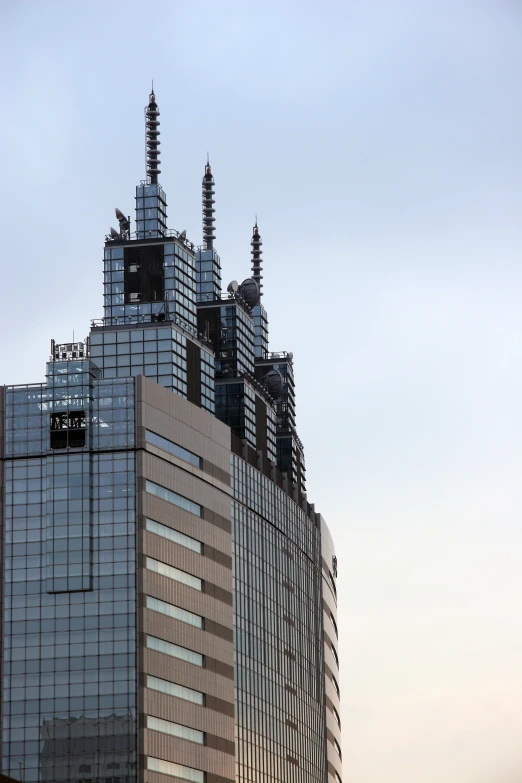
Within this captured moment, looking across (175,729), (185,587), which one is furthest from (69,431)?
(175,729)

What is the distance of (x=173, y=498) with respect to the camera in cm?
17462

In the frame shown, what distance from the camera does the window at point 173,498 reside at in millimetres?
171125

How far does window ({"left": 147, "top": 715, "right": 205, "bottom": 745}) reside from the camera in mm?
163350

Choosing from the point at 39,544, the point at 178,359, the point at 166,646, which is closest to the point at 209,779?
the point at 166,646

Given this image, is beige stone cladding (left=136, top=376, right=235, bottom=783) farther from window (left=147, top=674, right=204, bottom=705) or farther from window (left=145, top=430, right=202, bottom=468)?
window (left=145, top=430, right=202, bottom=468)

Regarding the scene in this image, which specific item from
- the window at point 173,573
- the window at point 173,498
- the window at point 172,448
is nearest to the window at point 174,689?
the window at point 173,573

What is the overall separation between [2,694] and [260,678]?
39.3 m

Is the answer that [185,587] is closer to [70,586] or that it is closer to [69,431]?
[70,586]

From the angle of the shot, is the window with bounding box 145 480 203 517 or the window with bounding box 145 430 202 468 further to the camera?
the window with bounding box 145 430 202 468

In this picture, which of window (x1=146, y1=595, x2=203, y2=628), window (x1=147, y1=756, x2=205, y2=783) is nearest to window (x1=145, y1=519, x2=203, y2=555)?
window (x1=146, y1=595, x2=203, y2=628)

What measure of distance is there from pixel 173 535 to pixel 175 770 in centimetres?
2291

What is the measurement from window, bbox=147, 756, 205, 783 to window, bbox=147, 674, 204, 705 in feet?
21.4

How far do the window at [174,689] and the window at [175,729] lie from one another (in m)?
2.78

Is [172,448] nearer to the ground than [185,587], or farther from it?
farther from it
